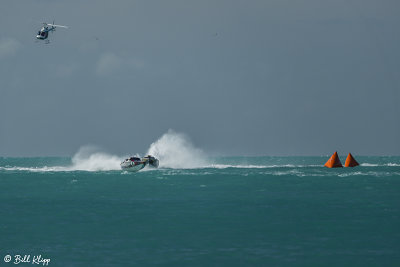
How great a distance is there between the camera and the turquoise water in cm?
3612

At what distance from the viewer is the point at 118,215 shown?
52.7 meters

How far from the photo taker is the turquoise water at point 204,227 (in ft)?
119

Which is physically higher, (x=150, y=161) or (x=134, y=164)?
(x=150, y=161)

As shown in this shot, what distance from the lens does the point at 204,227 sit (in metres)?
45.8

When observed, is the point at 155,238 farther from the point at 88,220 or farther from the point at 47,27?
the point at 47,27
